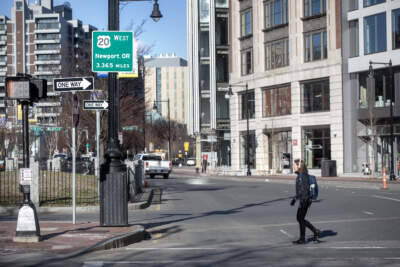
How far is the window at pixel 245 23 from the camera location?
200 feet

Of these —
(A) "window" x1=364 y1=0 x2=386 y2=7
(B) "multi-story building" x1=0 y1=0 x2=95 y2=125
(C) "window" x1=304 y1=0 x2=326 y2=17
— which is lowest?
(A) "window" x1=364 y1=0 x2=386 y2=7

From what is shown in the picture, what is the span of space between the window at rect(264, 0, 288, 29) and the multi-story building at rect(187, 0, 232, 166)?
1432 cm

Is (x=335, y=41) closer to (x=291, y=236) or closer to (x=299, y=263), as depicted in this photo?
(x=291, y=236)

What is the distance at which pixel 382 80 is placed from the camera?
4653 cm

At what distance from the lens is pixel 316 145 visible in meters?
52.4

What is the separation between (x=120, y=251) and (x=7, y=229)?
365 centimetres

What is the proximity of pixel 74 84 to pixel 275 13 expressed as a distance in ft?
145

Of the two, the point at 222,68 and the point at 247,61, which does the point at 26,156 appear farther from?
the point at 222,68

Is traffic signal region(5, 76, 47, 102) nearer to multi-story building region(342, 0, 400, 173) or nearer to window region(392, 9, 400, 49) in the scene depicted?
multi-story building region(342, 0, 400, 173)

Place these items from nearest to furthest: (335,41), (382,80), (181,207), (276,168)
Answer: (181,207), (382,80), (335,41), (276,168)

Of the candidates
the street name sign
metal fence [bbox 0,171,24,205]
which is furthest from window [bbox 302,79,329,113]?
the street name sign

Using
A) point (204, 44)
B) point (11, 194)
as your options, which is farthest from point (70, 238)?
point (204, 44)

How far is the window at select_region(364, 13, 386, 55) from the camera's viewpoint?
46.6 meters

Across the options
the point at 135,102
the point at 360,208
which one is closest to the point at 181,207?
the point at 360,208
